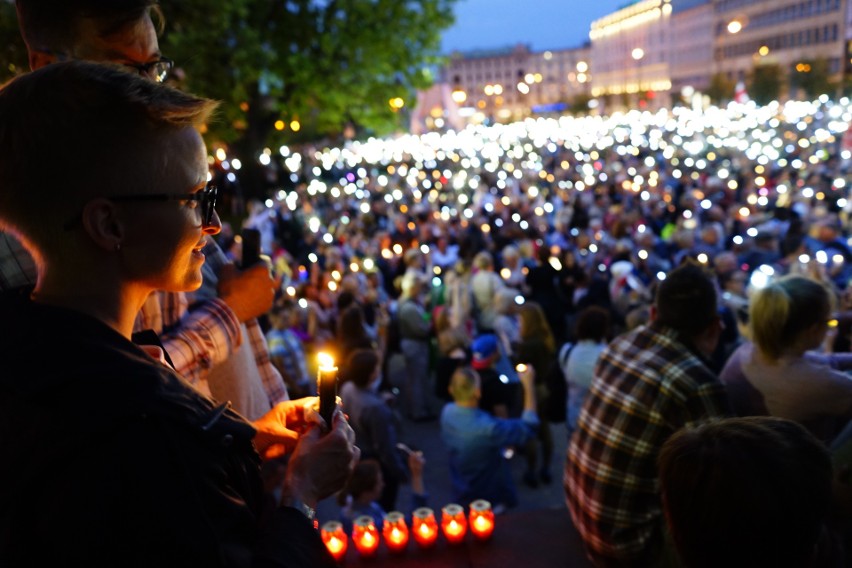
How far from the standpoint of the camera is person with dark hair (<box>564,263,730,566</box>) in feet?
9.13

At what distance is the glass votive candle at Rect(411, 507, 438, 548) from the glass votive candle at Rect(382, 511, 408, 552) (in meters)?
0.05

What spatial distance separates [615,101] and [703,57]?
1669cm

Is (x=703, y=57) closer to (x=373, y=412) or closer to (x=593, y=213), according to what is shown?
(x=593, y=213)

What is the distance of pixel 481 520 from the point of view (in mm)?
3244

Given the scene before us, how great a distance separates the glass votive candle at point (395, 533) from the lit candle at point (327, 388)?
77.3 inches

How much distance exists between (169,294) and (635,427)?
5.67 ft

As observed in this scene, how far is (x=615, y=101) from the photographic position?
11219cm

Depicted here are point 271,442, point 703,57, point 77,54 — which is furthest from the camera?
point 703,57

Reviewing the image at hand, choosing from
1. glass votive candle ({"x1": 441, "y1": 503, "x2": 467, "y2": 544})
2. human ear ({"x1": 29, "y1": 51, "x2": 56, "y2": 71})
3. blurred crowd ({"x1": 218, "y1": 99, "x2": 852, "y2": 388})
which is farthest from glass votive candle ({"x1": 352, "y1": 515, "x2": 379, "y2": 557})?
blurred crowd ({"x1": 218, "y1": 99, "x2": 852, "y2": 388})

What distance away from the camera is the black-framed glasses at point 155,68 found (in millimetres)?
1986

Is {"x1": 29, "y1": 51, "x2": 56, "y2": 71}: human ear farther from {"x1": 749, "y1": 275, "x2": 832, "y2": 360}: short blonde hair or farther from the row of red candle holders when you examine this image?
{"x1": 749, "y1": 275, "x2": 832, "y2": 360}: short blonde hair

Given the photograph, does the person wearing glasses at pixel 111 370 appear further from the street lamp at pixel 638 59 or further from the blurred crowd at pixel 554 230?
the street lamp at pixel 638 59

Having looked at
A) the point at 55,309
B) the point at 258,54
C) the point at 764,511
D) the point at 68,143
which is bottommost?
the point at 764,511

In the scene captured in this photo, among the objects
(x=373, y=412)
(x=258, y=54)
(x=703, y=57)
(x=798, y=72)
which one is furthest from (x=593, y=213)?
(x=703, y=57)
